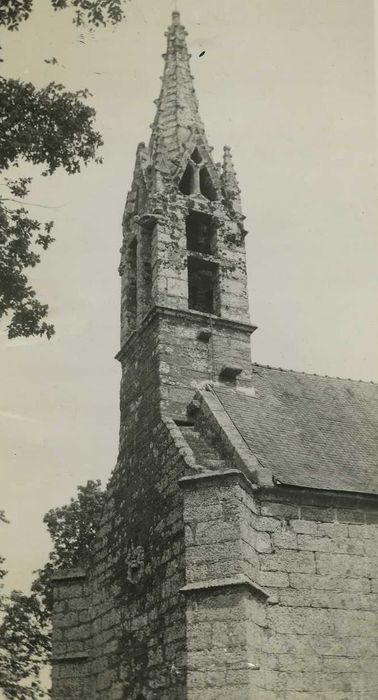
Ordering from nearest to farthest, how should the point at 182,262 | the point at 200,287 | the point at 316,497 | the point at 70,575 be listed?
the point at 316,497
the point at 70,575
the point at 182,262
the point at 200,287

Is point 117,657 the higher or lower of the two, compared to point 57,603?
lower

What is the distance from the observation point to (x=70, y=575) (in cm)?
1406

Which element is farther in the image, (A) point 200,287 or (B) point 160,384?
(A) point 200,287

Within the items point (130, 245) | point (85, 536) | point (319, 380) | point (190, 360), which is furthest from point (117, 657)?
point (85, 536)

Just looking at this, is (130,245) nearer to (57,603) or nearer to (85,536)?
(57,603)

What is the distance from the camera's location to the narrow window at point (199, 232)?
16281 mm

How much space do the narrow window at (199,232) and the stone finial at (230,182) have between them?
742 millimetres

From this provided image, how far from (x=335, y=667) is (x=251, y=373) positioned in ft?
19.0

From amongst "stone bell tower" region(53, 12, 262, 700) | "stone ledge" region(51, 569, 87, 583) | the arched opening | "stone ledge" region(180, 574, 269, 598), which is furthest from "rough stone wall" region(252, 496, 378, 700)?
the arched opening

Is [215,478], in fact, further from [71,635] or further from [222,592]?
[71,635]

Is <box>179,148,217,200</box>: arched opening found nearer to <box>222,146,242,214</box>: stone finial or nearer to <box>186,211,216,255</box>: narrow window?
<box>222,146,242,214</box>: stone finial

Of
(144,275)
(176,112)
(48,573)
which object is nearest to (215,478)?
(144,275)

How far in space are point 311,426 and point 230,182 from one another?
6.11m

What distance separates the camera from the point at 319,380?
15.8 metres
